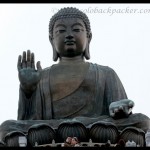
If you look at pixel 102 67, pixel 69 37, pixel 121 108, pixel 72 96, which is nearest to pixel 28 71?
pixel 72 96

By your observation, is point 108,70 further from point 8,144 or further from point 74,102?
point 8,144

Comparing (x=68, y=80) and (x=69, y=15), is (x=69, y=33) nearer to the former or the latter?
(x=69, y=15)

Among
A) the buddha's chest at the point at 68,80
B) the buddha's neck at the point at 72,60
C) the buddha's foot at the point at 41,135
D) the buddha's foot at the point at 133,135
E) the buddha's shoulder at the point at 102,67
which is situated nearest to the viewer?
the buddha's foot at the point at 41,135

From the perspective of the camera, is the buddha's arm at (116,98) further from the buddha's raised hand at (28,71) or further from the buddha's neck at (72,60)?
the buddha's raised hand at (28,71)

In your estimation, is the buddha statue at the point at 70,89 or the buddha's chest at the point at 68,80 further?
the buddha's chest at the point at 68,80

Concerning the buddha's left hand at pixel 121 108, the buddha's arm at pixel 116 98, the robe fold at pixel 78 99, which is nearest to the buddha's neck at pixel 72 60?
the robe fold at pixel 78 99

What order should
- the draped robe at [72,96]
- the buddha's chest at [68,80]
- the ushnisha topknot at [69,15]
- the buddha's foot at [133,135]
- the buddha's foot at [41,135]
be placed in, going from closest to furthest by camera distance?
the buddha's foot at [41,135], the buddha's foot at [133,135], the draped robe at [72,96], the buddha's chest at [68,80], the ushnisha topknot at [69,15]

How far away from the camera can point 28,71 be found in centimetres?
1136

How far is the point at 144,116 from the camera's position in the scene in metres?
11.1

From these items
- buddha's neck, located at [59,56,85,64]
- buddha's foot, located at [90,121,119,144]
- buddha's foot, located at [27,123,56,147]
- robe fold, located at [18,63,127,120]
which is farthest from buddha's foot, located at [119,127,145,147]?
buddha's neck, located at [59,56,85,64]

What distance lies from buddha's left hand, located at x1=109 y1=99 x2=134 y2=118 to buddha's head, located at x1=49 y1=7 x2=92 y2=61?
184 cm

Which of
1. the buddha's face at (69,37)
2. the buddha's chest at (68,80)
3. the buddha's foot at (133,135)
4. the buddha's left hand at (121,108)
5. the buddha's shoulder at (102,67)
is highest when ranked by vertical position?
the buddha's face at (69,37)

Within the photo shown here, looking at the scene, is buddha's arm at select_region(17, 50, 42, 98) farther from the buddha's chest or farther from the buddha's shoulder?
the buddha's shoulder

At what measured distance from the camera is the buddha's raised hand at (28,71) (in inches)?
448
